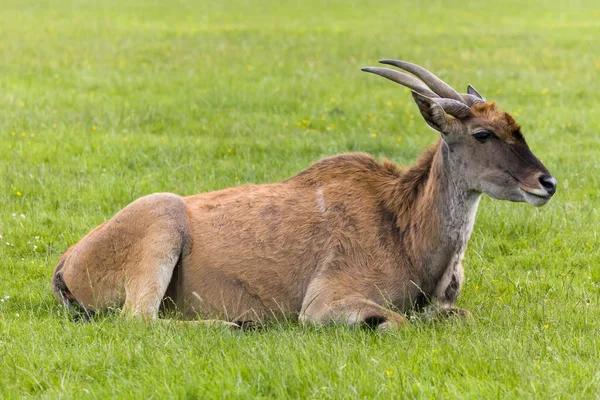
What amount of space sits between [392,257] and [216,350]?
198cm

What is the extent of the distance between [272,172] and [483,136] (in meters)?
4.69

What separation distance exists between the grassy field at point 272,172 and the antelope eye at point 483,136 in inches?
53.9

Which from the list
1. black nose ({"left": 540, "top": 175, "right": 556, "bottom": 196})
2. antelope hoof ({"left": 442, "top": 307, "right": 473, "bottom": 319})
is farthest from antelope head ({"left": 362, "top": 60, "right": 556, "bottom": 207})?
antelope hoof ({"left": 442, "top": 307, "right": 473, "bottom": 319})

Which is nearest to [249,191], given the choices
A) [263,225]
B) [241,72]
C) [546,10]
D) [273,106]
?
[263,225]

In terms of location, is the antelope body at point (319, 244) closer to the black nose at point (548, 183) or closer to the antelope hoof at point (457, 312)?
the antelope hoof at point (457, 312)

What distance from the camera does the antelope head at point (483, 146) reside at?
7.11 metres

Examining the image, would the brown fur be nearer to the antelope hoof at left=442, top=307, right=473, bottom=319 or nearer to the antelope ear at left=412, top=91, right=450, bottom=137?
the antelope ear at left=412, top=91, right=450, bottom=137

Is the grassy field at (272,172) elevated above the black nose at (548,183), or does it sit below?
below

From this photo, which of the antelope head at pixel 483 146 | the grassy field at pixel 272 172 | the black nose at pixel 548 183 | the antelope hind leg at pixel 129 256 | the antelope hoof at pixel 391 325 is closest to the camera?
the grassy field at pixel 272 172

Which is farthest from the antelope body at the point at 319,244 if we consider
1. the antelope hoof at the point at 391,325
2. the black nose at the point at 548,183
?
the antelope hoof at the point at 391,325

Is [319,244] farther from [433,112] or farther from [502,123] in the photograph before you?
[502,123]

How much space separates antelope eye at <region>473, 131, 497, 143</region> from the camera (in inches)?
287

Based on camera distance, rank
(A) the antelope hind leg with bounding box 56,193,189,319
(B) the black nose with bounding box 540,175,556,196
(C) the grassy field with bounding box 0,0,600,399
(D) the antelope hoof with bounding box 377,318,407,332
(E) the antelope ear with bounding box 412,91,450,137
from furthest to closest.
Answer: (A) the antelope hind leg with bounding box 56,193,189,319 → (E) the antelope ear with bounding box 412,91,450,137 → (B) the black nose with bounding box 540,175,556,196 → (D) the antelope hoof with bounding box 377,318,407,332 → (C) the grassy field with bounding box 0,0,600,399

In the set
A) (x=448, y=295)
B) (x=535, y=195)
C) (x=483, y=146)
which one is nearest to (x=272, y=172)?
(x=448, y=295)
